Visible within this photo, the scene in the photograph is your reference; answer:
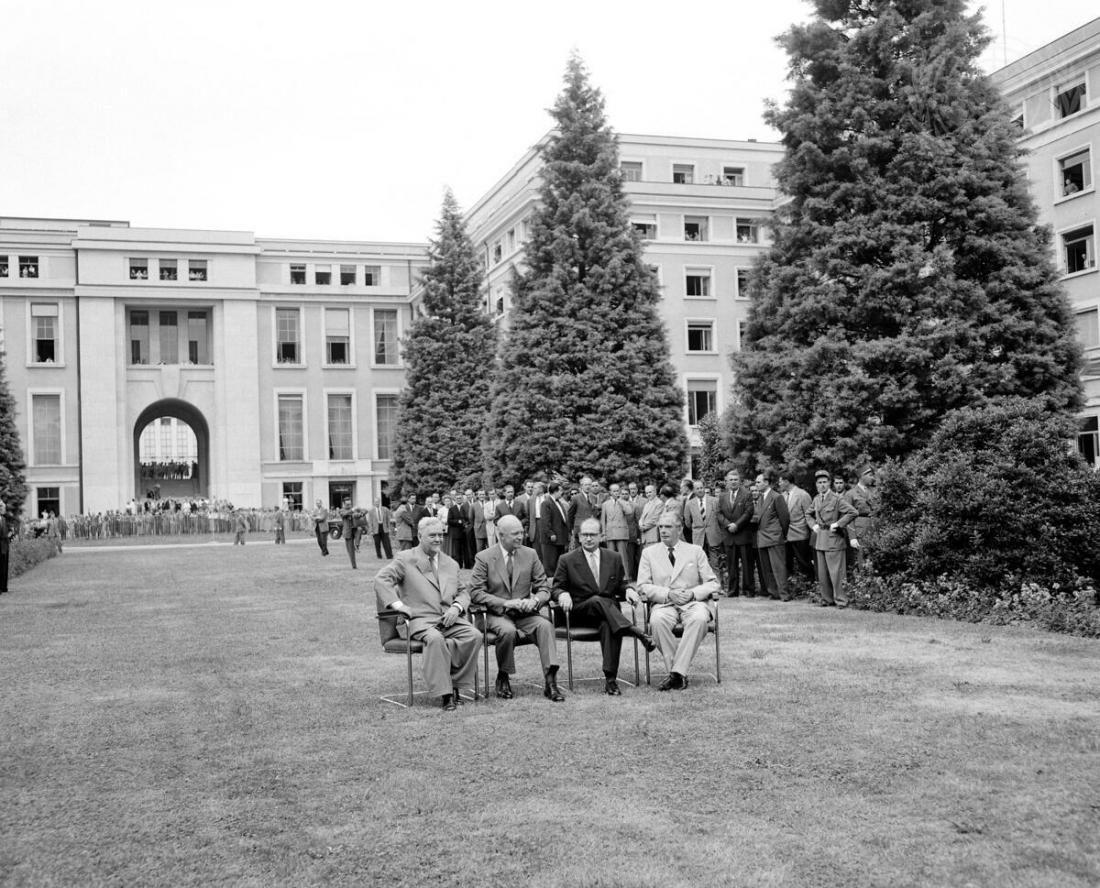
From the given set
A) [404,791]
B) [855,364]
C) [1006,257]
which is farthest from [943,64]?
[404,791]

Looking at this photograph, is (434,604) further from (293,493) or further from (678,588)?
(293,493)

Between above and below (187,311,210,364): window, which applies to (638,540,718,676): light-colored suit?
below

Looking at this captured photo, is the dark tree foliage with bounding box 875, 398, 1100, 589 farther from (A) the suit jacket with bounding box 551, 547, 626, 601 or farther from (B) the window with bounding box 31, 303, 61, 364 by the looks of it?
(B) the window with bounding box 31, 303, 61, 364

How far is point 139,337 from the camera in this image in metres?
72.9

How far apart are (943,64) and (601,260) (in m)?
14.3

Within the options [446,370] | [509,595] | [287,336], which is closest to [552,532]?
[509,595]

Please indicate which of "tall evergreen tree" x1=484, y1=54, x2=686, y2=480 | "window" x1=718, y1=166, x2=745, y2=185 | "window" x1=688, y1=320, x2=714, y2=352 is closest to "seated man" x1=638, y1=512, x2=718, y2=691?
"tall evergreen tree" x1=484, y1=54, x2=686, y2=480

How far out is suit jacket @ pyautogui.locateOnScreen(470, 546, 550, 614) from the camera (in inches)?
393

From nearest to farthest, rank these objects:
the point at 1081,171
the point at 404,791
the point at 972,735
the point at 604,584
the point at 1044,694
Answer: the point at 404,791
the point at 972,735
the point at 1044,694
the point at 604,584
the point at 1081,171

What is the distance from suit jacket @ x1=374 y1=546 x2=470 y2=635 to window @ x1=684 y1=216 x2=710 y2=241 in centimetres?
5011

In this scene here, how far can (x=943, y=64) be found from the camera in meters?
20.0

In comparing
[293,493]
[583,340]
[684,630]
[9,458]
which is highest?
[583,340]

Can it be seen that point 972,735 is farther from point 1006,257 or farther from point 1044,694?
point 1006,257

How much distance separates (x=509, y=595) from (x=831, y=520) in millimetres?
8044
